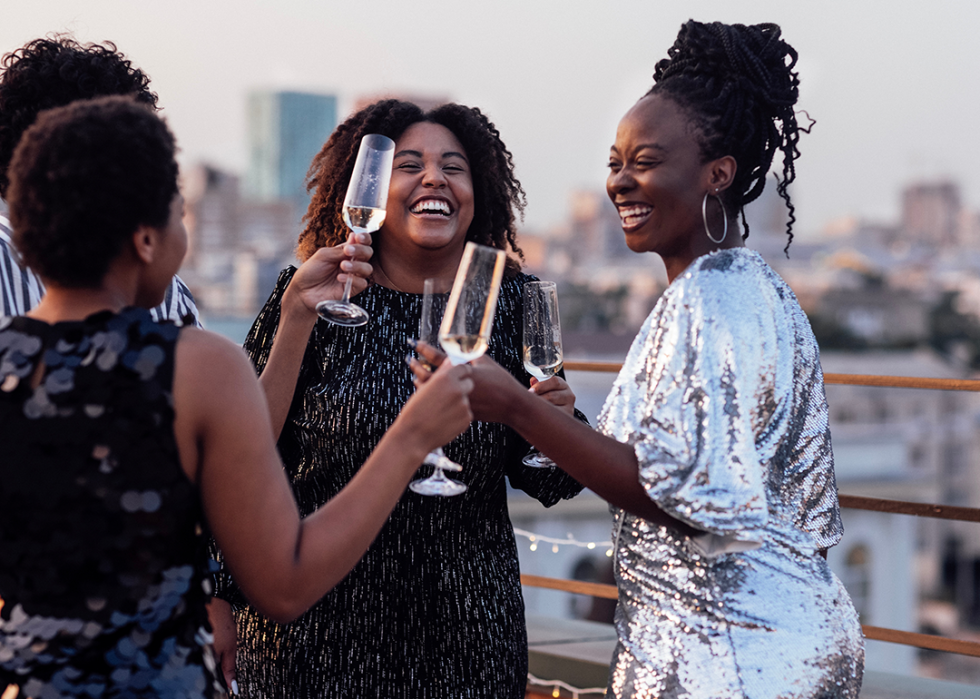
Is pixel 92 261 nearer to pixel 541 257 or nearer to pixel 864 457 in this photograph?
pixel 864 457

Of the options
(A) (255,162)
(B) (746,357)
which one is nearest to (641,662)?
(B) (746,357)

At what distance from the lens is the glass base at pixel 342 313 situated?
2.30 meters

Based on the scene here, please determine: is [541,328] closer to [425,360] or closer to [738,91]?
[425,360]

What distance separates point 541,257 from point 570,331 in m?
14.1

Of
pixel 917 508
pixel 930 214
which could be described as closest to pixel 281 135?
pixel 930 214

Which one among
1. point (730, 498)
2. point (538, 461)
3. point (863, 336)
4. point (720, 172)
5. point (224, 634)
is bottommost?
point (863, 336)

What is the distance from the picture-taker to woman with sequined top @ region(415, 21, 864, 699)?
164cm

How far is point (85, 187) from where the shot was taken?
4.66 ft

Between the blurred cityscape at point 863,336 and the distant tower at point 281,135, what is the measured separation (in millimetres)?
6396

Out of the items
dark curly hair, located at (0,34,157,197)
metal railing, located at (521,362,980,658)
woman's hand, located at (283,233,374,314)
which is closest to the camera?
dark curly hair, located at (0,34,157,197)

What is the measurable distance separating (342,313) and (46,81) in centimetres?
74

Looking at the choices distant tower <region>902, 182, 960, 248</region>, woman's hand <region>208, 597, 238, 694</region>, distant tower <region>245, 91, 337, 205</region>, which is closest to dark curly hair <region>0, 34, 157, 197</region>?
woman's hand <region>208, 597, 238, 694</region>

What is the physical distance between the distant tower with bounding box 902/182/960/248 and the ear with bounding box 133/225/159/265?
113 metres

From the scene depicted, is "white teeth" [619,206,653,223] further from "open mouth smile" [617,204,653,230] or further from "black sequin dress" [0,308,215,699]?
"black sequin dress" [0,308,215,699]
